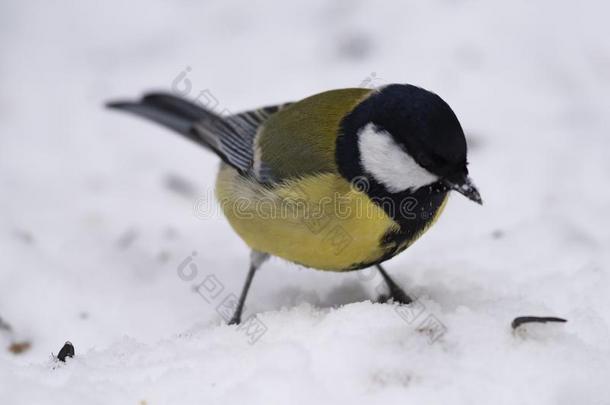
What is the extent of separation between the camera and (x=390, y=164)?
2803mm

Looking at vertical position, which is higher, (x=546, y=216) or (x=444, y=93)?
(x=444, y=93)

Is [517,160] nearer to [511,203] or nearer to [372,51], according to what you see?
[511,203]

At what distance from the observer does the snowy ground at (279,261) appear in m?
2.38

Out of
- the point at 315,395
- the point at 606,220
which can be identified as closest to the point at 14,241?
the point at 315,395

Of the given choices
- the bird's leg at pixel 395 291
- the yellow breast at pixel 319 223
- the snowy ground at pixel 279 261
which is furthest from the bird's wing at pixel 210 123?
the bird's leg at pixel 395 291

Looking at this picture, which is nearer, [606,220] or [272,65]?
[606,220]

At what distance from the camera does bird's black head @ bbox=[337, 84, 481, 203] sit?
269 centimetres

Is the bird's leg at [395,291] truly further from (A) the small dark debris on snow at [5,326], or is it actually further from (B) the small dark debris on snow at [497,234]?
(A) the small dark debris on snow at [5,326]

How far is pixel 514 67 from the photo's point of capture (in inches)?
203

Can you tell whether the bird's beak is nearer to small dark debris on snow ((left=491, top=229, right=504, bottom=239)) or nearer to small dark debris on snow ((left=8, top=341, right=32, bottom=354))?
small dark debris on snow ((left=491, top=229, right=504, bottom=239))

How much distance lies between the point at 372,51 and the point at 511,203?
1.56m

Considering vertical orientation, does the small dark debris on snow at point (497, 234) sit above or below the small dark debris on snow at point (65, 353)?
below

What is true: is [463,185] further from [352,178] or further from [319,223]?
[319,223]

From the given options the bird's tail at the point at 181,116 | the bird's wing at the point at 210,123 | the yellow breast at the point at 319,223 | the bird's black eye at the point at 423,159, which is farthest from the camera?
the bird's tail at the point at 181,116
